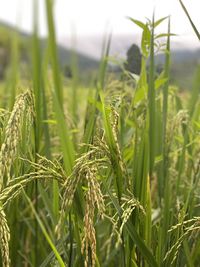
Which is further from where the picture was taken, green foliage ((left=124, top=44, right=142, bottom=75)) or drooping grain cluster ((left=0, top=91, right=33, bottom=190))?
green foliage ((left=124, top=44, right=142, bottom=75))

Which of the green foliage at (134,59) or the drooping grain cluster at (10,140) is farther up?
the green foliage at (134,59)

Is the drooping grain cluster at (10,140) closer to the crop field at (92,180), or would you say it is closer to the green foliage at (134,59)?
the crop field at (92,180)

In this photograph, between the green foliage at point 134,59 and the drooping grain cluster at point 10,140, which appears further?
the green foliage at point 134,59

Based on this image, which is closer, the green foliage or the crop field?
the crop field

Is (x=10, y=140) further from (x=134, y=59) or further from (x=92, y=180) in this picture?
(x=134, y=59)

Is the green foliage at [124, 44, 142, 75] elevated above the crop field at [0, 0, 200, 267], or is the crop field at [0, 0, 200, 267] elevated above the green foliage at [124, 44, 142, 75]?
the green foliage at [124, 44, 142, 75]

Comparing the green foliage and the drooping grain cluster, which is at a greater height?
the green foliage

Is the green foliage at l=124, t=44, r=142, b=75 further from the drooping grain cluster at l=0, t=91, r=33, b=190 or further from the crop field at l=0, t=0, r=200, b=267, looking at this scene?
the drooping grain cluster at l=0, t=91, r=33, b=190

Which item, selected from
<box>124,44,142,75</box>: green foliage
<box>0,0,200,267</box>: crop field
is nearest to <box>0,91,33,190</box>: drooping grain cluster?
<box>0,0,200,267</box>: crop field

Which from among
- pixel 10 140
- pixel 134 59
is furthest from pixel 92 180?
pixel 134 59

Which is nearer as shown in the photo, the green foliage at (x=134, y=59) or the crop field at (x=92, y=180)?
the crop field at (x=92, y=180)

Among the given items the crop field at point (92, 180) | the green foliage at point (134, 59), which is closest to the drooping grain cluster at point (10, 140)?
the crop field at point (92, 180)

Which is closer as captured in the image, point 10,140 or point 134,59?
point 10,140

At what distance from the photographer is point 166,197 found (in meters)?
1.16
